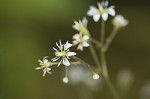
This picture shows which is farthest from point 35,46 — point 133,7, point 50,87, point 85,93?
point 133,7

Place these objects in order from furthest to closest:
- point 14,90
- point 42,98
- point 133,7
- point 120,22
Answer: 1. point 133,7
2. point 42,98
3. point 14,90
4. point 120,22

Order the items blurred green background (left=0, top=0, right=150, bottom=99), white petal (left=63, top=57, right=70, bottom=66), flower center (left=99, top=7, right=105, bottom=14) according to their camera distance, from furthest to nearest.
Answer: blurred green background (left=0, top=0, right=150, bottom=99)
flower center (left=99, top=7, right=105, bottom=14)
white petal (left=63, top=57, right=70, bottom=66)

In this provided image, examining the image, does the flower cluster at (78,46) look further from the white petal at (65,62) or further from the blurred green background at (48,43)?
the blurred green background at (48,43)

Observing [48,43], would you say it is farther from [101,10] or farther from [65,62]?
[65,62]

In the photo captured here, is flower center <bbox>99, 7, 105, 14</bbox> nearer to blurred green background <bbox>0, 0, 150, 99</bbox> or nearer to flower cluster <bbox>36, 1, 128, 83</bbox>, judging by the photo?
flower cluster <bbox>36, 1, 128, 83</bbox>

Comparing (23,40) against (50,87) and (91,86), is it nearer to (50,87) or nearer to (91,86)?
(50,87)

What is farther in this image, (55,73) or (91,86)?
(55,73)

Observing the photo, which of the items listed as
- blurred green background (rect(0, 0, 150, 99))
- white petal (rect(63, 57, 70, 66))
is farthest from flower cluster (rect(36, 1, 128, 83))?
blurred green background (rect(0, 0, 150, 99))

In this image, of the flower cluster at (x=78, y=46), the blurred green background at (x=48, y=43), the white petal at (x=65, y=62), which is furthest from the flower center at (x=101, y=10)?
the blurred green background at (x=48, y=43)
